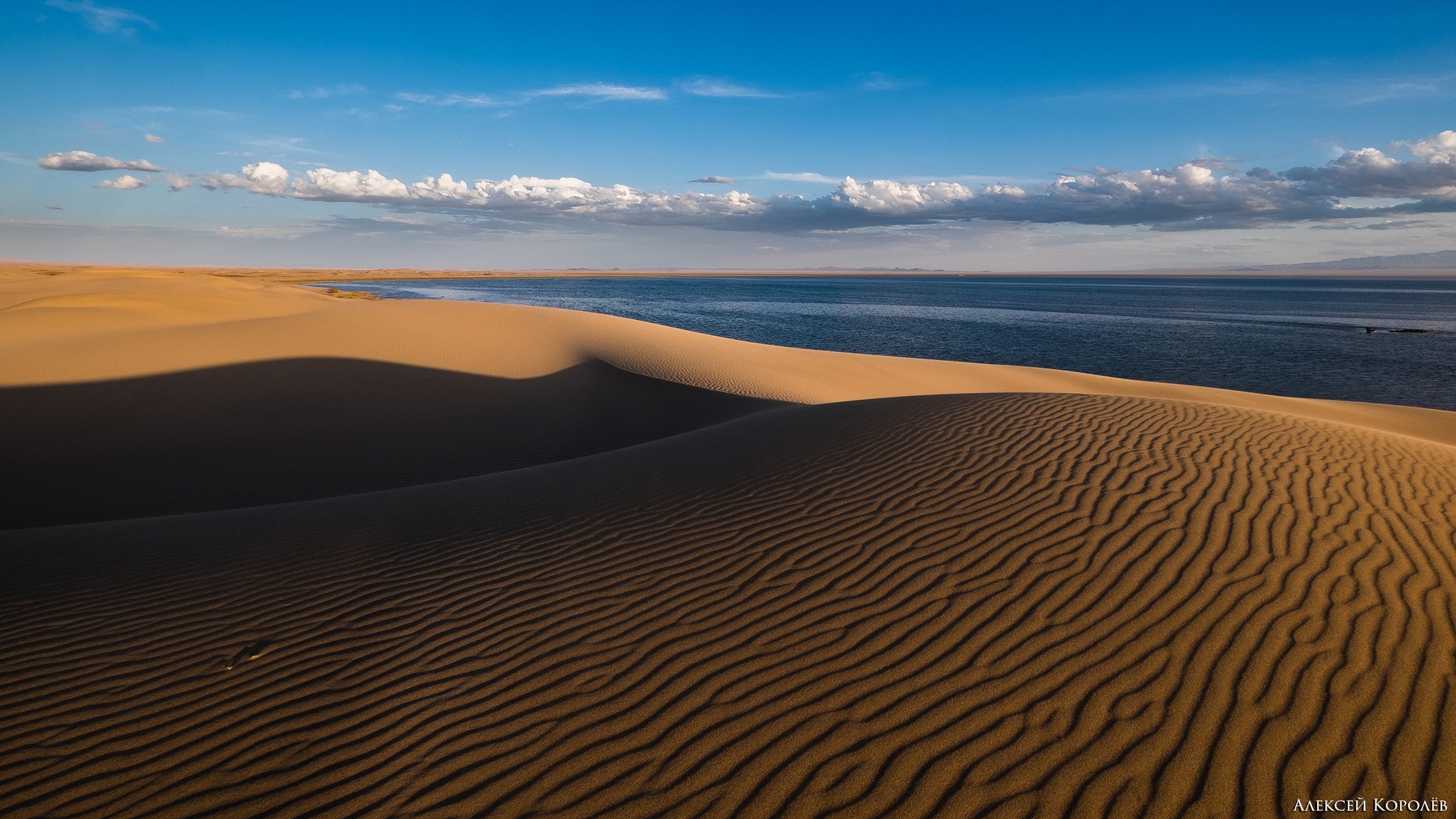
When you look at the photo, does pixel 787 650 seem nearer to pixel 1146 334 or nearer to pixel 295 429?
pixel 295 429

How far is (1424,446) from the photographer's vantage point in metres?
7.95

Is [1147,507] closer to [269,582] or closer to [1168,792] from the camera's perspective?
[1168,792]

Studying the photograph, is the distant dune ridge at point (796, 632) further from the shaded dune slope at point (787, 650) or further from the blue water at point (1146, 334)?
the blue water at point (1146, 334)

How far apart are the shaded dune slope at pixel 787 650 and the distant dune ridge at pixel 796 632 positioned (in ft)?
0.07

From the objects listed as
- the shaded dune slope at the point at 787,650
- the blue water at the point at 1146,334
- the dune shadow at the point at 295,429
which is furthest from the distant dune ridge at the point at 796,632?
the blue water at the point at 1146,334

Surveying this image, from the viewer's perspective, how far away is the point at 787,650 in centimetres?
429

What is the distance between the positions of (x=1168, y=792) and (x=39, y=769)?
557 cm

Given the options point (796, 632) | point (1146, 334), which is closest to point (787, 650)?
point (796, 632)

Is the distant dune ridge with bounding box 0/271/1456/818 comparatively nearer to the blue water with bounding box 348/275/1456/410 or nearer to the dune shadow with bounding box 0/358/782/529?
the dune shadow with bounding box 0/358/782/529

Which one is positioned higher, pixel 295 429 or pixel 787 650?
pixel 787 650

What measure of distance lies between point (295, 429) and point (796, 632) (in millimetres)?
13598

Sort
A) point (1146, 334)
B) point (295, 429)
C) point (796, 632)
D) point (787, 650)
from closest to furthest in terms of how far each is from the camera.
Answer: point (787, 650) → point (796, 632) → point (295, 429) → point (1146, 334)

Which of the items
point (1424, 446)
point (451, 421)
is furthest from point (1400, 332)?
point (451, 421)

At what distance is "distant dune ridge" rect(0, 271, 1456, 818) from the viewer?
3.36m
